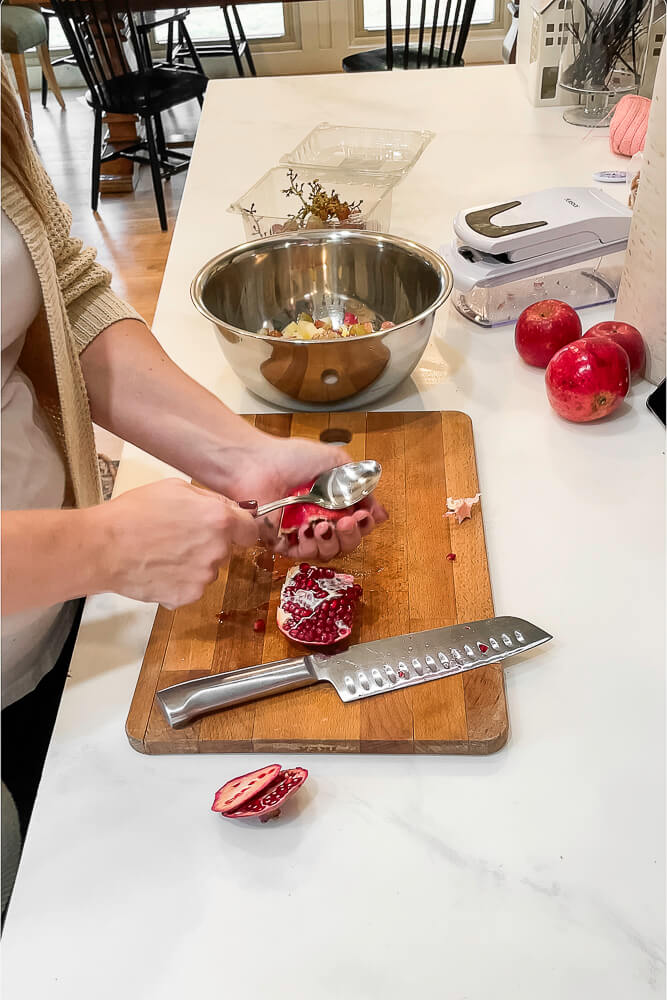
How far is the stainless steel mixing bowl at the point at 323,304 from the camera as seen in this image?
1.09 meters

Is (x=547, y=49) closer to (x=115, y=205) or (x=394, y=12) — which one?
(x=115, y=205)

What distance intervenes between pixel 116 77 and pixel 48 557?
3.93 meters

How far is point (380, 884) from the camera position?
661 mm

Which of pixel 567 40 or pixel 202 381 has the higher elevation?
pixel 567 40

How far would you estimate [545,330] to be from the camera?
A: 120cm

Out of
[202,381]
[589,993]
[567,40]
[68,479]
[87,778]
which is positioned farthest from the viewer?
[567,40]

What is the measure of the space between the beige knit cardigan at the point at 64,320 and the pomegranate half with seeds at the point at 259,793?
1.40 feet

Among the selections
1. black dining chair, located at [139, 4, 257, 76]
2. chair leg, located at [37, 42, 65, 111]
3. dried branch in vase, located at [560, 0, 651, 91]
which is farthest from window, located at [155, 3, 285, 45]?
dried branch in vase, located at [560, 0, 651, 91]

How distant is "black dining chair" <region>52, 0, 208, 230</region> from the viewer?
146 inches

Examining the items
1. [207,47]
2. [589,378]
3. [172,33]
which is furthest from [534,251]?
[207,47]

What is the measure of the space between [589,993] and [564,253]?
1.03 metres

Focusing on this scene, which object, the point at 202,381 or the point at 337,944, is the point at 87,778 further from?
the point at 202,381

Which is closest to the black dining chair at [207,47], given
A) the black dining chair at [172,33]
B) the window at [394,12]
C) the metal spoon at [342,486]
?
the black dining chair at [172,33]

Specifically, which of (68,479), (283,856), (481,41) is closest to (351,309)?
(68,479)
